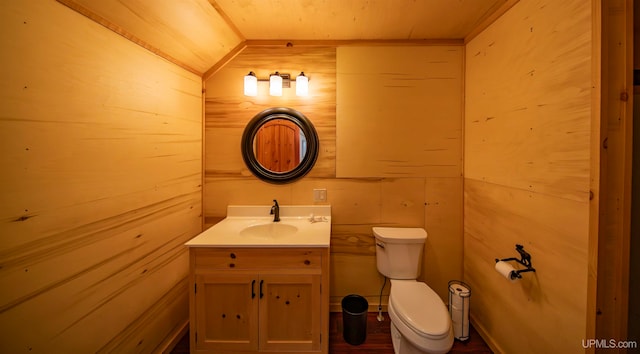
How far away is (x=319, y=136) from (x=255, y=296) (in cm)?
126

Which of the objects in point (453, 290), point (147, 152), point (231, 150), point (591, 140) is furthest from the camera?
point (231, 150)

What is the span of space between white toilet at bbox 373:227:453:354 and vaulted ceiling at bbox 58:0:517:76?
1.57 m

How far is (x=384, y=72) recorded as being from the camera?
191cm

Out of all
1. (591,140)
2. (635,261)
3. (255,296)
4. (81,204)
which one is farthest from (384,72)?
(81,204)

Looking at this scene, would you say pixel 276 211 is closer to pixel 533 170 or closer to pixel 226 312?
pixel 226 312

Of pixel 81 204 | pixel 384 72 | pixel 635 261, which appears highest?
pixel 384 72

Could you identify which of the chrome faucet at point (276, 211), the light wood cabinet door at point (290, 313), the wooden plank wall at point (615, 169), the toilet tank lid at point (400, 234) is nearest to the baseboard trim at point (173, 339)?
the light wood cabinet door at point (290, 313)

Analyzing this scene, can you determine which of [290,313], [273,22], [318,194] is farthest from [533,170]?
[273,22]

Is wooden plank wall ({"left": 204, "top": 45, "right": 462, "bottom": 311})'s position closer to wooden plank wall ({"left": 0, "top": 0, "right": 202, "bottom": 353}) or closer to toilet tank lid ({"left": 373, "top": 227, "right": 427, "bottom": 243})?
toilet tank lid ({"left": 373, "top": 227, "right": 427, "bottom": 243})

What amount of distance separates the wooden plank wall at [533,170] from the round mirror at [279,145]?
129cm

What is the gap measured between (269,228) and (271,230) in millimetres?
23

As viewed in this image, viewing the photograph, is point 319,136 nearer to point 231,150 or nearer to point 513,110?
point 231,150

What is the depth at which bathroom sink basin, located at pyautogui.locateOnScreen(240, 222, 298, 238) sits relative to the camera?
1.80m

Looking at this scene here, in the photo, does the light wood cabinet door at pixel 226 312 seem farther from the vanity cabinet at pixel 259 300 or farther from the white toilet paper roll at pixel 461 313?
the white toilet paper roll at pixel 461 313
